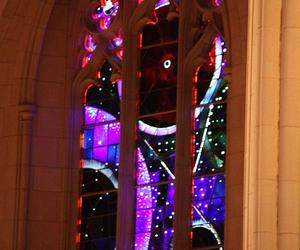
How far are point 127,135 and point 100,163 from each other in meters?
Result: 0.67

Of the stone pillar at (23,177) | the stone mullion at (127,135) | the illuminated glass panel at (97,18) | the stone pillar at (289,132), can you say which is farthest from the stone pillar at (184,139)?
the stone pillar at (289,132)

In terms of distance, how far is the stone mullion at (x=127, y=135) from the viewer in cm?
1872

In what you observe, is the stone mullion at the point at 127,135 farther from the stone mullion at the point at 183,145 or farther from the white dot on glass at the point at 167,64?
the stone mullion at the point at 183,145

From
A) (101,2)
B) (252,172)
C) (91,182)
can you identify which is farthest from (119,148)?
(252,172)

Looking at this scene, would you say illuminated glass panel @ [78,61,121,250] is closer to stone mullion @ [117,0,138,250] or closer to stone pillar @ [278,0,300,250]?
stone mullion @ [117,0,138,250]

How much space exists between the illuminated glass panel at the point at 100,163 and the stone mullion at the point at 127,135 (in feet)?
1.10

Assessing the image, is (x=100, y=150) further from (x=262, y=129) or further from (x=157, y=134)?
(x=262, y=129)

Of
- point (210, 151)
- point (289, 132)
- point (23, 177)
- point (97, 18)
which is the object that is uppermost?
point (97, 18)

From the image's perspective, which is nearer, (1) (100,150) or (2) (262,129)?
(2) (262,129)

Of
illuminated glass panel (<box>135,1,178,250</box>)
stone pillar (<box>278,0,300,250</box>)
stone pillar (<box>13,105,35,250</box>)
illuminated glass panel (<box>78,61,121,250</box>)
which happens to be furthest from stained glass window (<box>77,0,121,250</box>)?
stone pillar (<box>278,0,300,250</box>)

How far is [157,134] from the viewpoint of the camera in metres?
18.9

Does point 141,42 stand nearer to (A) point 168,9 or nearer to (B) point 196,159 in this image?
(A) point 168,9

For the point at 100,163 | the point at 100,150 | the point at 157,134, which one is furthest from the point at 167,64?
the point at 100,163

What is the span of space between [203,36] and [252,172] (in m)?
5.70
